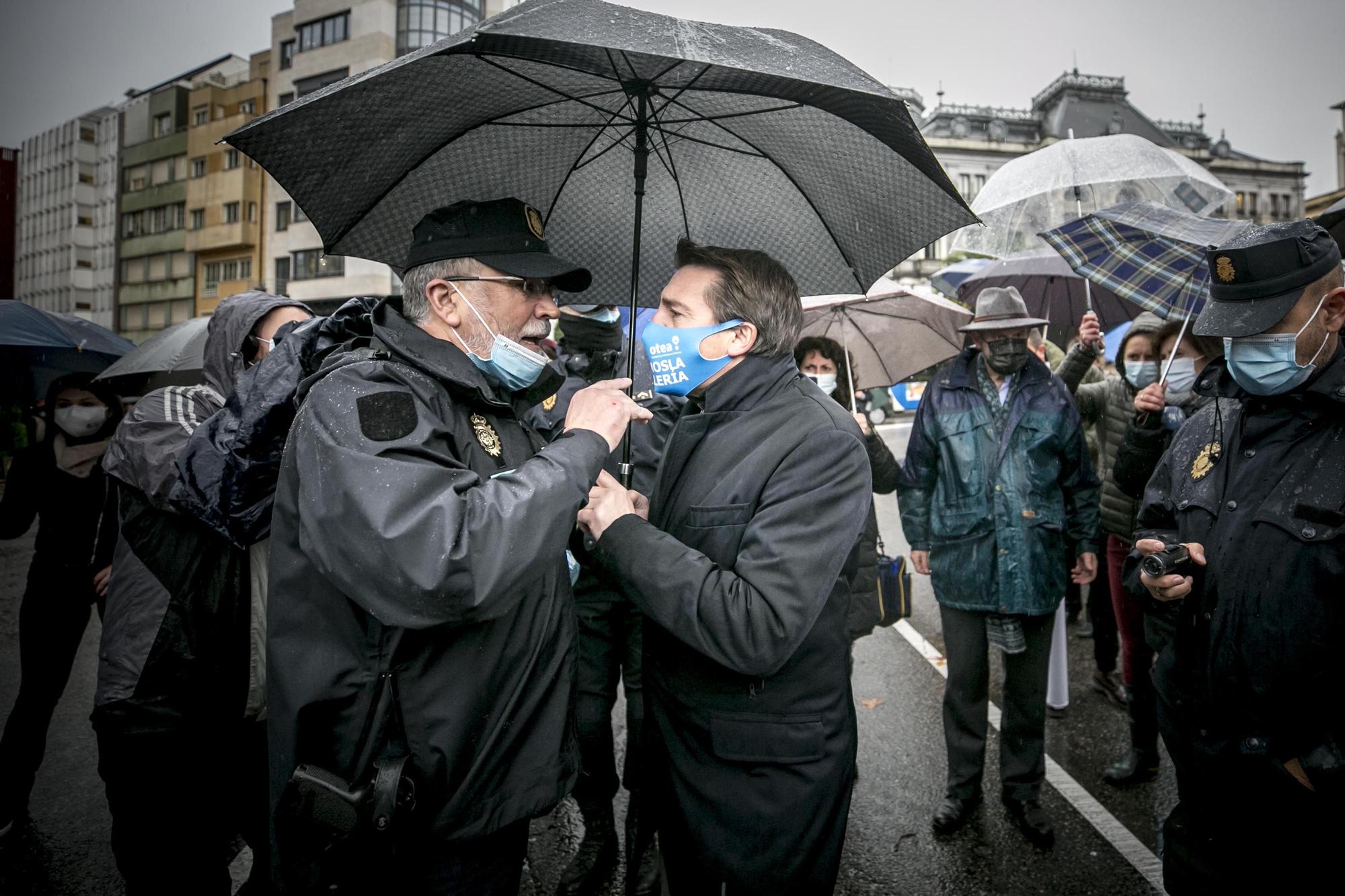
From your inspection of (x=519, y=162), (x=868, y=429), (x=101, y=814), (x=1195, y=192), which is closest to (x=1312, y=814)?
(x=868, y=429)

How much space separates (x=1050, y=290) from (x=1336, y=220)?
358cm

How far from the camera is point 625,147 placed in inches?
99.9

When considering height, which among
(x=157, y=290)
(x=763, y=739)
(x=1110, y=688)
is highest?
(x=157, y=290)

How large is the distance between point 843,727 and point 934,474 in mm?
2193

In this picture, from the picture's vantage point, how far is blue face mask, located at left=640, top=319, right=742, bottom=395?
207cm

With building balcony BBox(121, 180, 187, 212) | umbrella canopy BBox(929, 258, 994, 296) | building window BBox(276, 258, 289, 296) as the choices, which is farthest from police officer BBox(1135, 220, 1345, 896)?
building balcony BBox(121, 180, 187, 212)

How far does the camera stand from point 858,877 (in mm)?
3100

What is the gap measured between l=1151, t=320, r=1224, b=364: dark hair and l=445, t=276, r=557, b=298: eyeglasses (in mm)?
3055

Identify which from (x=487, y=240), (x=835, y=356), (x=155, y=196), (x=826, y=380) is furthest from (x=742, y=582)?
(x=155, y=196)

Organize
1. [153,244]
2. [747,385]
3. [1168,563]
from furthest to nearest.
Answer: [153,244]
[1168,563]
[747,385]

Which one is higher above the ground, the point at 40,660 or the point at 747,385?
the point at 747,385

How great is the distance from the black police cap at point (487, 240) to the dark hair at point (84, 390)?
3237 millimetres

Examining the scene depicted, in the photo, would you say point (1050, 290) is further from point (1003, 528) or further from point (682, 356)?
point (682, 356)

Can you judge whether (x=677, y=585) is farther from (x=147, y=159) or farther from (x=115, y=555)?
(x=147, y=159)
